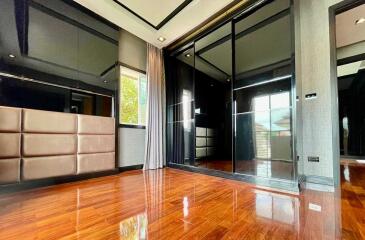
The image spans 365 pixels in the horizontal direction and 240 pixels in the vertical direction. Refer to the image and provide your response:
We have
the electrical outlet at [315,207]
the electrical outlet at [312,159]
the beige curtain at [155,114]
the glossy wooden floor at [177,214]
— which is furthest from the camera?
the beige curtain at [155,114]

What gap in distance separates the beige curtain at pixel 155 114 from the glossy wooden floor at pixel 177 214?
1.69 meters

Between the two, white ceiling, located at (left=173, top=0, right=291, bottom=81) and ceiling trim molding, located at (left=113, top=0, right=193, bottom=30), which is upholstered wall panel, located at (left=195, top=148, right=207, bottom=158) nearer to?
white ceiling, located at (left=173, top=0, right=291, bottom=81)

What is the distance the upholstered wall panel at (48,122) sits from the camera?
94.3 inches

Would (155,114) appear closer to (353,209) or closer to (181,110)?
(181,110)

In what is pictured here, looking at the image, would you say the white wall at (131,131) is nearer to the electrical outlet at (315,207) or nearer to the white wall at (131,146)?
the white wall at (131,146)

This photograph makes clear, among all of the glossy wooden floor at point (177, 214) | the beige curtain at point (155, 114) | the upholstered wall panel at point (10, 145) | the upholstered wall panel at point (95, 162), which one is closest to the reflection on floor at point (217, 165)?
the beige curtain at point (155, 114)

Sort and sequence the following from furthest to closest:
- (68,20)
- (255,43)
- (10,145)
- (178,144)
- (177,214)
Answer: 1. (178,144)
2. (255,43)
3. (68,20)
4. (10,145)
5. (177,214)

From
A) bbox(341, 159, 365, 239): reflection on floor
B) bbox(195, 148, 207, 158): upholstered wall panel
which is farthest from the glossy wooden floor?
bbox(195, 148, 207, 158): upholstered wall panel

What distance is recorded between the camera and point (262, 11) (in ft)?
9.54

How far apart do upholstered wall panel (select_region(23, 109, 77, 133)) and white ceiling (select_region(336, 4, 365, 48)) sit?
17.1 ft

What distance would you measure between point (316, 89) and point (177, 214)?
2.63m

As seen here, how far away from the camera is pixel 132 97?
4145mm

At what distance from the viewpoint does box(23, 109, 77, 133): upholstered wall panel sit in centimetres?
239

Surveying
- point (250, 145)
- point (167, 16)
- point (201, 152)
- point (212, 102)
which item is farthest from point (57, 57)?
point (212, 102)
